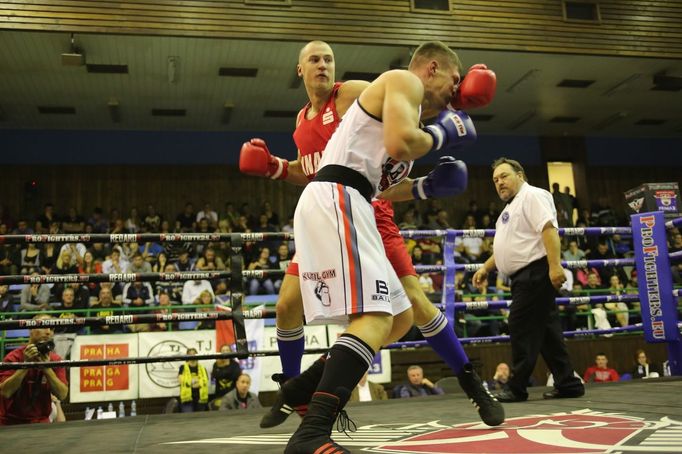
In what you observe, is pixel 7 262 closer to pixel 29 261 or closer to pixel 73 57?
pixel 29 261

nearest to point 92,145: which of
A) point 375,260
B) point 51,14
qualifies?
point 51,14

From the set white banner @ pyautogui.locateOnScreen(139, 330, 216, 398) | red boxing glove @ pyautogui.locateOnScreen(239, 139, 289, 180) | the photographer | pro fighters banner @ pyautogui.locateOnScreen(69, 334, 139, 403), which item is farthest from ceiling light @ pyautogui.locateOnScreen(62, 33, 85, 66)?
red boxing glove @ pyautogui.locateOnScreen(239, 139, 289, 180)

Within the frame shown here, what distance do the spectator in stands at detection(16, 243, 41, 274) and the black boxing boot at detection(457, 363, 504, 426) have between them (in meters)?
7.91

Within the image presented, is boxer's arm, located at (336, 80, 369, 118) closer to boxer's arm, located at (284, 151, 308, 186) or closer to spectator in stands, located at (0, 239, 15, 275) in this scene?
boxer's arm, located at (284, 151, 308, 186)

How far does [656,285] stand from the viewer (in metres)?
4.20

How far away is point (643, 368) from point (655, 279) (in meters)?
4.79

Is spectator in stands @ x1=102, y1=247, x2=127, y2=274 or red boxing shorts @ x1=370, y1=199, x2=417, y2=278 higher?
spectator in stands @ x1=102, y1=247, x2=127, y2=274

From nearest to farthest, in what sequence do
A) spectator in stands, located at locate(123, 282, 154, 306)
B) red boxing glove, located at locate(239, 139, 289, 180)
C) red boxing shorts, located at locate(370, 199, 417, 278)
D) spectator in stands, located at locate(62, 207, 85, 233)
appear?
red boxing shorts, located at locate(370, 199, 417, 278) < red boxing glove, located at locate(239, 139, 289, 180) < spectator in stands, located at locate(123, 282, 154, 306) < spectator in stands, located at locate(62, 207, 85, 233)

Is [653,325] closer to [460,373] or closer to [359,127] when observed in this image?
[460,373]

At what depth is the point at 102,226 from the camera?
11.5 meters

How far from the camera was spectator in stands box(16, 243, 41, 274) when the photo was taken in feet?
29.1

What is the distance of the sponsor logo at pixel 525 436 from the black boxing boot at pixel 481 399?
0.04 m

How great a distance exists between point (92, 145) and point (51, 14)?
4845 mm

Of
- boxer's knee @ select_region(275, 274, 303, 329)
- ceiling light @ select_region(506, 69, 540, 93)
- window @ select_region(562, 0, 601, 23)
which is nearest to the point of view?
boxer's knee @ select_region(275, 274, 303, 329)
